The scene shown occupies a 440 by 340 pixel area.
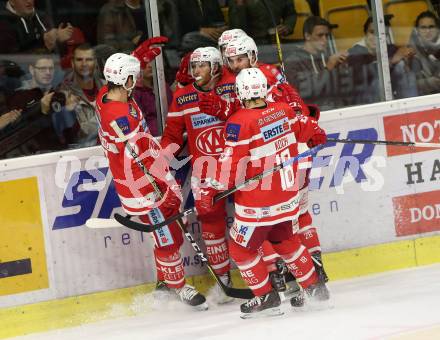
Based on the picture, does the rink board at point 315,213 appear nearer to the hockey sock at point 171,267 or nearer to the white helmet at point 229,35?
the hockey sock at point 171,267

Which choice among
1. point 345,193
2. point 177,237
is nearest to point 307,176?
point 345,193

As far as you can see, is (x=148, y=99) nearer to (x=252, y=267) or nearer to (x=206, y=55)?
(x=206, y=55)

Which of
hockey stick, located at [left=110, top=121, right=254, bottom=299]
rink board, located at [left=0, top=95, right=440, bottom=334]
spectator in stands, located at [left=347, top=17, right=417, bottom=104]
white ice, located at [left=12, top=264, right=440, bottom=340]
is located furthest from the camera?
spectator in stands, located at [left=347, top=17, right=417, bottom=104]

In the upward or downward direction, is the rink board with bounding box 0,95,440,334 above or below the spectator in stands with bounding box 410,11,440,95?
below

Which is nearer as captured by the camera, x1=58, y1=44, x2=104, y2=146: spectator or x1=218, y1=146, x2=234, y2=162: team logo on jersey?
x1=218, y1=146, x2=234, y2=162: team logo on jersey

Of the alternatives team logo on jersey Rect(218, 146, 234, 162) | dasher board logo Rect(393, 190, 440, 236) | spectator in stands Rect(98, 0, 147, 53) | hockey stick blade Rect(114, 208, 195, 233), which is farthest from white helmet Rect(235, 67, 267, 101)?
dasher board logo Rect(393, 190, 440, 236)

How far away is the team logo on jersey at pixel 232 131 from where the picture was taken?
4.50 m

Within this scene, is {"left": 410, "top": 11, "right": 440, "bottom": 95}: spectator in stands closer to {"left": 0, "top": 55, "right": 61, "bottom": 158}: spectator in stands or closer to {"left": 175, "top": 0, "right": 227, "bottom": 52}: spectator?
→ {"left": 175, "top": 0, "right": 227, "bottom": 52}: spectator

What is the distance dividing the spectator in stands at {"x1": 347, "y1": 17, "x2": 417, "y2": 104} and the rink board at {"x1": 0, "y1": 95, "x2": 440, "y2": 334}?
96 millimetres

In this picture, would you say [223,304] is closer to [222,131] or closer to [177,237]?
[177,237]

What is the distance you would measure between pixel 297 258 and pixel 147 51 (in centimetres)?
126

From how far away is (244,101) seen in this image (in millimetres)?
4582

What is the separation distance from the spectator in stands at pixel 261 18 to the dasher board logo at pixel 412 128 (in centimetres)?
75

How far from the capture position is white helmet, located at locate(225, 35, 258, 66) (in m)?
4.87
